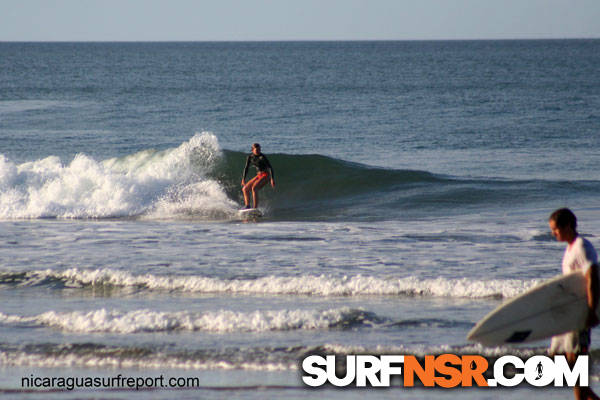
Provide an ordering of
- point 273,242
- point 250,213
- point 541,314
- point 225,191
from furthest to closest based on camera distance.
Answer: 1. point 225,191
2. point 250,213
3. point 273,242
4. point 541,314

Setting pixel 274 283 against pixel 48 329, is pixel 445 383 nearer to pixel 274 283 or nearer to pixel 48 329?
pixel 274 283

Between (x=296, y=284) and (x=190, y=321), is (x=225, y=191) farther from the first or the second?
(x=190, y=321)

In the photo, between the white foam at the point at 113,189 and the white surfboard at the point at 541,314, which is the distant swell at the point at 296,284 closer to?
the white surfboard at the point at 541,314

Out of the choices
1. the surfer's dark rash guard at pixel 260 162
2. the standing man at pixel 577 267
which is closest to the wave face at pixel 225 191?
the surfer's dark rash guard at pixel 260 162

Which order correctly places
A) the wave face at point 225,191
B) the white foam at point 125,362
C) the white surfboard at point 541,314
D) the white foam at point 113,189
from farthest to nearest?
the white foam at point 113,189, the wave face at point 225,191, the white foam at point 125,362, the white surfboard at point 541,314

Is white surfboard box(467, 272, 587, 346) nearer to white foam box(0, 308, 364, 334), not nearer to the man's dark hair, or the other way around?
the man's dark hair

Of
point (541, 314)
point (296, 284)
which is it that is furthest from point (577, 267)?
point (296, 284)

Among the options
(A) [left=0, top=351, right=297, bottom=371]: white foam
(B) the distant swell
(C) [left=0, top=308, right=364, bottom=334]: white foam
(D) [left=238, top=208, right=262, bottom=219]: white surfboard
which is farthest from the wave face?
(A) [left=0, top=351, right=297, bottom=371]: white foam
